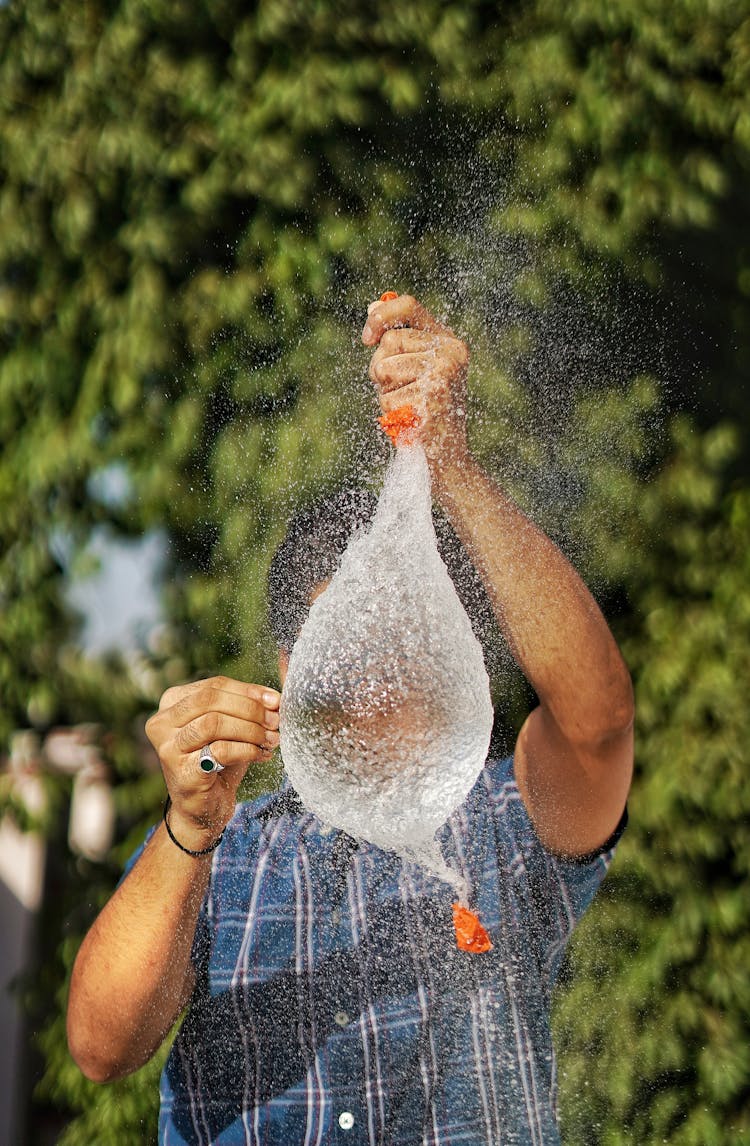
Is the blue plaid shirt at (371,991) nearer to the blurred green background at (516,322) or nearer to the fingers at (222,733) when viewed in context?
the fingers at (222,733)

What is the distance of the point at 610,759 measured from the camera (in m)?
0.89

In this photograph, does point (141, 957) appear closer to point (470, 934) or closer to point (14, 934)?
point (470, 934)

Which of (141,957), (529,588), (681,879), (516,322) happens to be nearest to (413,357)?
(529,588)

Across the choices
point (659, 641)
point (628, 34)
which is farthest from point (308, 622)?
point (628, 34)

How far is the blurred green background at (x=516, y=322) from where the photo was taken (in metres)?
1.42

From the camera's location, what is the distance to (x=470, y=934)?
905 mm

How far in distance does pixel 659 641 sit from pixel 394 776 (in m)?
0.83

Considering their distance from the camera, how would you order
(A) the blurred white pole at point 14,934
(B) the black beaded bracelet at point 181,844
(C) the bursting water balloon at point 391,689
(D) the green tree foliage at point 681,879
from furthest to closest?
(A) the blurred white pole at point 14,934 < (D) the green tree foliage at point 681,879 < (B) the black beaded bracelet at point 181,844 < (C) the bursting water balloon at point 391,689

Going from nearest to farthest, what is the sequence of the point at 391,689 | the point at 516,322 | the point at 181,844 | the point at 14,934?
1. the point at 391,689
2. the point at 181,844
3. the point at 516,322
4. the point at 14,934

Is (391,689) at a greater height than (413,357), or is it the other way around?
(413,357)

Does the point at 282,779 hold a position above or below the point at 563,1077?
above

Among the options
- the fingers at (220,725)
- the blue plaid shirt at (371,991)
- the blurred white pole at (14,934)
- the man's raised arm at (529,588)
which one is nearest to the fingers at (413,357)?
the man's raised arm at (529,588)

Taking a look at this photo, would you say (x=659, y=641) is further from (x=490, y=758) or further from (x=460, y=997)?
(x=460, y=997)

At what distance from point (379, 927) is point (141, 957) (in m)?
0.20
